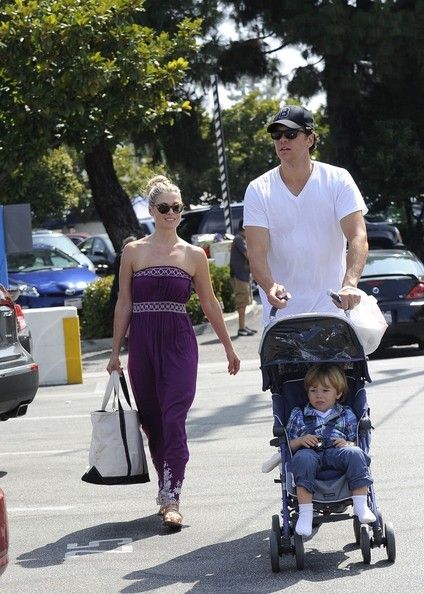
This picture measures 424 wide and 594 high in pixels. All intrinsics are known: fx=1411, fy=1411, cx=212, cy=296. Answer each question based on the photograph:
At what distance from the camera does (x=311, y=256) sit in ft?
22.3

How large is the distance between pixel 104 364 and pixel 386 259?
155 inches

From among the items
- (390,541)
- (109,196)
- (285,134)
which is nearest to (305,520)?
(390,541)

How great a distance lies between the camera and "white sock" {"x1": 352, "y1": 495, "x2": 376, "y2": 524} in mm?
6250

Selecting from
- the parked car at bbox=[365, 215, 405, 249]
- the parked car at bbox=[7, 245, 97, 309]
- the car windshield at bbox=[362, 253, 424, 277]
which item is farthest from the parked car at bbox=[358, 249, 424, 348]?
the parked car at bbox=[365, 215, 405, 249]

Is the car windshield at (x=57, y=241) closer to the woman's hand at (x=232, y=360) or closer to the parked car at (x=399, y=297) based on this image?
the parked car at (x=399, y=297)

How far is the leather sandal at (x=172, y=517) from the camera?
7506 mm

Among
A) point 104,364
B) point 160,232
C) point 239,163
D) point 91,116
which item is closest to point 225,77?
point 91,116

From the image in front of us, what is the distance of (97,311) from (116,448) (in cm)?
1323

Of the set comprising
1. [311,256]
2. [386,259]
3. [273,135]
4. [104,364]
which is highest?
[273,135]

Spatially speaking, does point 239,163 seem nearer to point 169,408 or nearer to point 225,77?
point 225,77

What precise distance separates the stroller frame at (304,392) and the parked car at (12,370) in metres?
3.61

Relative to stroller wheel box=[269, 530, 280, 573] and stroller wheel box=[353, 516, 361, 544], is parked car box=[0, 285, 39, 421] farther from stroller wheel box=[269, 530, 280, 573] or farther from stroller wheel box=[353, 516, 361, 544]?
stroller wheel box=[269, 530, 280, 573]

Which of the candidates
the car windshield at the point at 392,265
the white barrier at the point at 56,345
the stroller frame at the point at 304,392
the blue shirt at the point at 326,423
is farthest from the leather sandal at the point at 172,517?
the car windshield at the point at 392,265

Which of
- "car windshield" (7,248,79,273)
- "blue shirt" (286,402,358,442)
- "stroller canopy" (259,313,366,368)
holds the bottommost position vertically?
"car windshield" (7,248,79,273)
